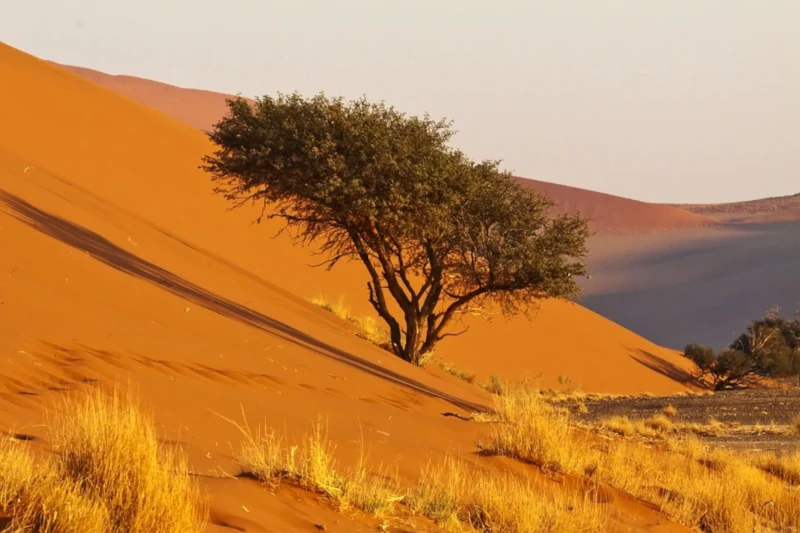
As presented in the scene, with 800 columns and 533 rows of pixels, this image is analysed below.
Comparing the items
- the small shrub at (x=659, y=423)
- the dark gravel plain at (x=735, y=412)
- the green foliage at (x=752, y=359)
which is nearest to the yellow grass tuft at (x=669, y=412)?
the dark gravel plain at (x=735, y=412)

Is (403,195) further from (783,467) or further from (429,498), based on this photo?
(429,498)

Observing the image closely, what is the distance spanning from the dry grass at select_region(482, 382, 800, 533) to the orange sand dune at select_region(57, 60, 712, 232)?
130433 millimetres

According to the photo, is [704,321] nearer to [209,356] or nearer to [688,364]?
[688,364]

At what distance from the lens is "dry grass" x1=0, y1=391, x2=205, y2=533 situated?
3.88 m

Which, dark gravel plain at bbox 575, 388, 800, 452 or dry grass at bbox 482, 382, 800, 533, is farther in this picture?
dark gravel plain at bbox 575, 388, 800, 452

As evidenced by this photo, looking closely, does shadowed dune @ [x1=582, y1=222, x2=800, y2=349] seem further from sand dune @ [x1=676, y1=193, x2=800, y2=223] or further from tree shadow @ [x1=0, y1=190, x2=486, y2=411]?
tree shadow @ [x1=0, y1=190, x2=486, y2=411]

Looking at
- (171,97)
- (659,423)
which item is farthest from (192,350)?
(171,97)

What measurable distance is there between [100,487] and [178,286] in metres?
11.9

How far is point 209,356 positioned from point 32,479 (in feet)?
20.5

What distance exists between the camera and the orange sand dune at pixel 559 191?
140 m

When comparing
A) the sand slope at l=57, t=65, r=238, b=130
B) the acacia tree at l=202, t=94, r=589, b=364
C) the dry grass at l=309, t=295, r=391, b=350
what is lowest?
the dry grass at l=309, t=295, r=391, b=350

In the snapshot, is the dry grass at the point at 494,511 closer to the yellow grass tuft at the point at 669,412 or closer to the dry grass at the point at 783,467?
the dry grass at the point at 783,467

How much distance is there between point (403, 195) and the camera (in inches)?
667

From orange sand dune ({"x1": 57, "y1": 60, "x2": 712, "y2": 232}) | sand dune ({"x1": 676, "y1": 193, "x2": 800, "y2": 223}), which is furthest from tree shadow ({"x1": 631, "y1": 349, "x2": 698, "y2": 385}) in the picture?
sand dune ({"x1": 676, "y1": 193, "x2": 800, "y2": 223})
